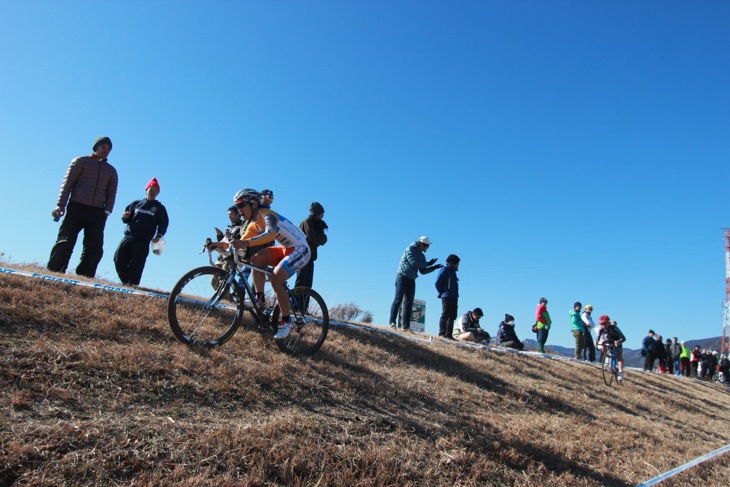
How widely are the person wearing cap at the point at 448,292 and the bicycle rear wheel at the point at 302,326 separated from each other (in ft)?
19.1

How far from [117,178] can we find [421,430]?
6257mm

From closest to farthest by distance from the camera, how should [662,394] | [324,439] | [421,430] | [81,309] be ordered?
[324,439] → [421,430] → [81,309] → [662,394]

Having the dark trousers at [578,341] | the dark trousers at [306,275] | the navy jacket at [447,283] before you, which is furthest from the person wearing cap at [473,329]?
the dark trousers at [306,275]

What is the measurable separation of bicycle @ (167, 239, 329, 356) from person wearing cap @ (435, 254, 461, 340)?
19.8ft

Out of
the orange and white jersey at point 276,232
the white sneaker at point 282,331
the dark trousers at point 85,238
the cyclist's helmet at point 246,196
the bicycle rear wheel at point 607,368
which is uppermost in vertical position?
the cyclist's helmet at point 246,196

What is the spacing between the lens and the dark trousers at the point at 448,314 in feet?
40.0

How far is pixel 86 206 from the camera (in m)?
7.60

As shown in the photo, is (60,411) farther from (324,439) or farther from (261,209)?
(261,209)

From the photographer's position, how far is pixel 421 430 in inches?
194

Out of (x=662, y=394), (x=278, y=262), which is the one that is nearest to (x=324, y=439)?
(x=278, y=262)

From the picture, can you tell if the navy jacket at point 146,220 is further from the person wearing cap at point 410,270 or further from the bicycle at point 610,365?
the bicycle at point 610,365

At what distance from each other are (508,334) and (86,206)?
38.8ft

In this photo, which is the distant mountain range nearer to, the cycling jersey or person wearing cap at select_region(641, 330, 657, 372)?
person wearing cap at select_region(641, 330, 657, 372)

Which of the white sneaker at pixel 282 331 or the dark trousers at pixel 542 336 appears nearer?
the white sneaker at pixel 282 331
